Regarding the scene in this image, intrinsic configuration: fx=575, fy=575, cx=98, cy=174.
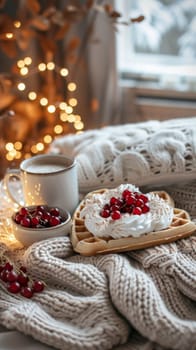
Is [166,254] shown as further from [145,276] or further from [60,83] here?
[60,83]

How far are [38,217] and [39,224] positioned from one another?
0.5 inches

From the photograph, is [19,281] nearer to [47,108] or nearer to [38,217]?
[38,217]

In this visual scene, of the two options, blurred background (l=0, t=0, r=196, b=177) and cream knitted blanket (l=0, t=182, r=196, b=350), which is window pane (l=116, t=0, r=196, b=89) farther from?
cream knitted blanket (l=0, t=182, r=196, b=350)

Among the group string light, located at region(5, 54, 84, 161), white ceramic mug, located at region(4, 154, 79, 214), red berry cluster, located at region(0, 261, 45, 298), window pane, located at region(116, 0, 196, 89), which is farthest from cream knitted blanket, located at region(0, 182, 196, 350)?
window pane, located at region(116, 0, 196, 89)

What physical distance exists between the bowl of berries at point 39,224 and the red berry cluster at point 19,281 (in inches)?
2.5

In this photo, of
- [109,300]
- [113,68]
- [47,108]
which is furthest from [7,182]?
[113,68]

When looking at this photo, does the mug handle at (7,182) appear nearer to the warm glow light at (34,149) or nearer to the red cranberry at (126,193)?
the red cranberry at (126,193)

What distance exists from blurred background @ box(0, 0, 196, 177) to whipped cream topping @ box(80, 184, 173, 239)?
1003 mm

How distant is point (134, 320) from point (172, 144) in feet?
1.35

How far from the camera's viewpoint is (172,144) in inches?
43.0

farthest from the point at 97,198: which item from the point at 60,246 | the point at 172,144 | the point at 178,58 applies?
the point at 178,58

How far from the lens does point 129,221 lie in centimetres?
91

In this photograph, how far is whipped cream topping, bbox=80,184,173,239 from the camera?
35.9 inches

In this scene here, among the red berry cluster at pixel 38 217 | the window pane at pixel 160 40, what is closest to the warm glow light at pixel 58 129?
Answer: the window pane at pixel 160 40
